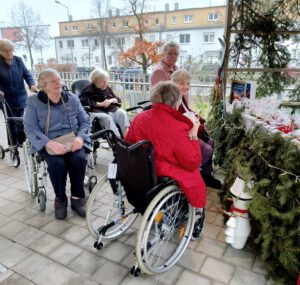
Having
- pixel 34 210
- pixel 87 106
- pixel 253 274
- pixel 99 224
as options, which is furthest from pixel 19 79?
pixel 253 274

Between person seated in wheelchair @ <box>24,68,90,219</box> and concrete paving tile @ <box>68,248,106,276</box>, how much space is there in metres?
0.47

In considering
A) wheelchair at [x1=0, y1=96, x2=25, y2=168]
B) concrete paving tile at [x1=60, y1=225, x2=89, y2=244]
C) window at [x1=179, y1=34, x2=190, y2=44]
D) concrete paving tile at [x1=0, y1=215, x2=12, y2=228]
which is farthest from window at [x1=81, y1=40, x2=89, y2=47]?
concrete paving tile at [x1=60, y1=225, x2=89, y2=244]

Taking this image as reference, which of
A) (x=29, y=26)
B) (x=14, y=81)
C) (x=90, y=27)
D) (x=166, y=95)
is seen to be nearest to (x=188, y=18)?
(x=90, y=27)

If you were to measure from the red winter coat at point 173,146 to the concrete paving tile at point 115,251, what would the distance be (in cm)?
57

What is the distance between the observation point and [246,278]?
58.1 inches

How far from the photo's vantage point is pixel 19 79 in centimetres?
297

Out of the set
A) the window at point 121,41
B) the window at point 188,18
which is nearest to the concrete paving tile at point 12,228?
the window at point 121,41

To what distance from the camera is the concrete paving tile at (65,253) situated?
1.63 m

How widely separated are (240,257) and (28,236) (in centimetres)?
147

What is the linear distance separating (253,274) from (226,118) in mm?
1343

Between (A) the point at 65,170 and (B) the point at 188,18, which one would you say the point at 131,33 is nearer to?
(B) the point at 188,18

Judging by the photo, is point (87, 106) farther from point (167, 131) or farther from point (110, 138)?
point (167, 131)

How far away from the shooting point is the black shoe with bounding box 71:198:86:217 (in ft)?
6.83

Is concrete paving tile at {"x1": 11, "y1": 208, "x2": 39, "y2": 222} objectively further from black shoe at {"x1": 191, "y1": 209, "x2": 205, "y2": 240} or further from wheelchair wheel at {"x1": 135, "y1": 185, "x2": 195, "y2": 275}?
black shoe at {"x1": 191, "y1": 209, "x2": 205, "y2": 240}
